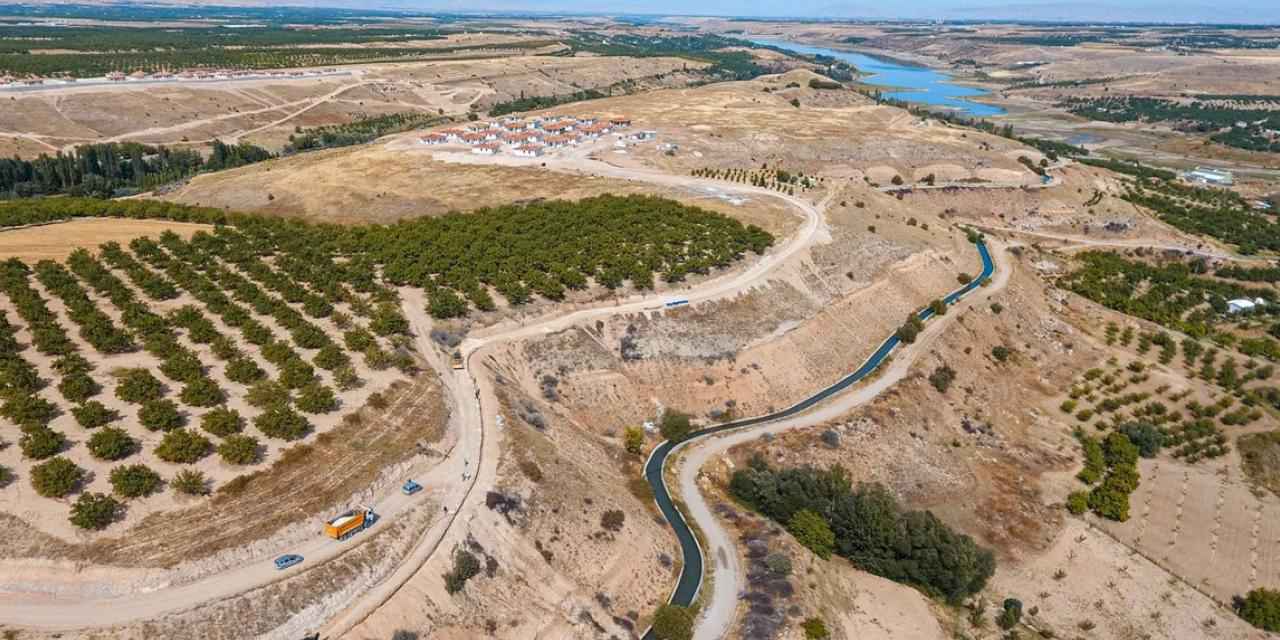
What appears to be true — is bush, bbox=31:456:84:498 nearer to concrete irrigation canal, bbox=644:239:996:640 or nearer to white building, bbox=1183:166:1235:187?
concrete irrigation canal, bbox=644:239:996:640

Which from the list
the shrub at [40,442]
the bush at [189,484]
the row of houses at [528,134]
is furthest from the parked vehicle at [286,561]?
the row of houses at [528,134]

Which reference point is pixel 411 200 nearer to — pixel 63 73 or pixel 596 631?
pixel 596 631

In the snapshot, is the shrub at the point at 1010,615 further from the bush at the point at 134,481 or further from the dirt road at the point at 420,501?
the bush at the point at 134,481

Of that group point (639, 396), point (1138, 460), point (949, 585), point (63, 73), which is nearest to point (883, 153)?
point (1138, 460)

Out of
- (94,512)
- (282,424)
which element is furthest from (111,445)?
(282,424)

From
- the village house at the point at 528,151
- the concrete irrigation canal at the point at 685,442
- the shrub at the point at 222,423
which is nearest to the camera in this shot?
the shrub at the point at 222,423

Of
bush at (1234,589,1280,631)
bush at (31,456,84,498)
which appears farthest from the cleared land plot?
bush at (1234,589,1280,631)

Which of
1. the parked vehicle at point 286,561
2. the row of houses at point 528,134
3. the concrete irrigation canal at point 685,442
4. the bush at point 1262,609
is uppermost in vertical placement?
the row of houses at point 528,134
